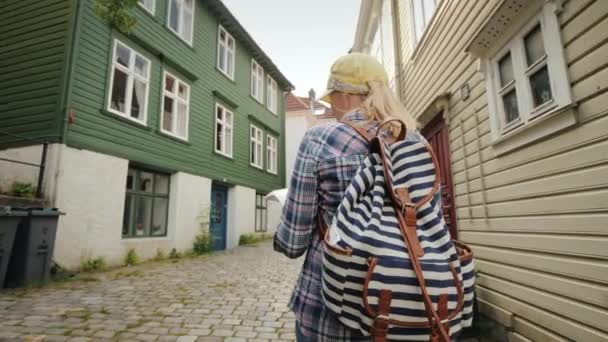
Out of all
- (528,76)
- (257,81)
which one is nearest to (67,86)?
(528,76)

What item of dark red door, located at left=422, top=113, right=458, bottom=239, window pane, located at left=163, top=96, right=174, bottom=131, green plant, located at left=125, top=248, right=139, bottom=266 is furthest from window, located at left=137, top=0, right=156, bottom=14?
dark red door, located at left=422, top=113, right=458, bottom=239

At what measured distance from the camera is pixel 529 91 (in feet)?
9.77

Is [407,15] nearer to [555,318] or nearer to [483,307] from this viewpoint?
[483,307]

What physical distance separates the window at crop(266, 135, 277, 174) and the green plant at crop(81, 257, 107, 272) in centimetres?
942

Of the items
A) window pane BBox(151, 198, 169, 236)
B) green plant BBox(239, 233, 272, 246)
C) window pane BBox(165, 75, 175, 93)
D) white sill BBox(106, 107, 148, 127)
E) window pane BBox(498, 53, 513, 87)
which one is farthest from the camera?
green plant BBox(239, 233, 272, 246)

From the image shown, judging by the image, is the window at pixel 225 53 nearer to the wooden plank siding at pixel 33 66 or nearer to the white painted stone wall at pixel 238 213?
the white painted stone wall at pixel 238 213

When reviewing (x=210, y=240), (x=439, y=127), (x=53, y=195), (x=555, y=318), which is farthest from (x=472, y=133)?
(x=210, y=240)

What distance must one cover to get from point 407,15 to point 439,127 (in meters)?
2.96

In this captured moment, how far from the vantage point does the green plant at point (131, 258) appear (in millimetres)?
7430

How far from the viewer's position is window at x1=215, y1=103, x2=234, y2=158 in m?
11.7

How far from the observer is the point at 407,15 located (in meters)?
6.84

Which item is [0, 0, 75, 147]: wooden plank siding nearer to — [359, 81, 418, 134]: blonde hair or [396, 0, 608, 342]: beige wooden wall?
[359, 81, 418, 134]: blonde hair

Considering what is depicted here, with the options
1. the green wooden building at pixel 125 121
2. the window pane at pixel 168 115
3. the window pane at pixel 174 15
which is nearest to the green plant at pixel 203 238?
the green wooden building at pixel 125 121

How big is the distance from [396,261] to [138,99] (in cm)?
895
